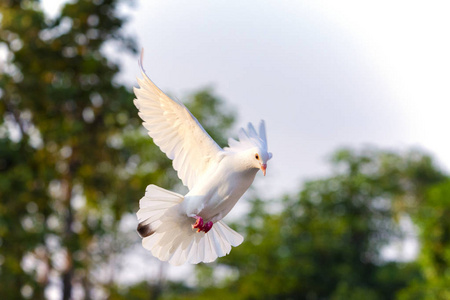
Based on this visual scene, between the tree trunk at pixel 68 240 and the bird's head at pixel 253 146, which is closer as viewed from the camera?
the bird's head at pixel 253 146

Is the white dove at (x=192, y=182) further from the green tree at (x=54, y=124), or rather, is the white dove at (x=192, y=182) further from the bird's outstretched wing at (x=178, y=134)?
the green tree at (x=54, y=124)

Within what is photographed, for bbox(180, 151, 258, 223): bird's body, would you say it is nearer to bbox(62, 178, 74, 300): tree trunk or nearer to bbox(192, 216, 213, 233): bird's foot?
bbox(192, 216, 213, 233): bird's foot

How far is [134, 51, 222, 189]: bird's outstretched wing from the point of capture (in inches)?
150

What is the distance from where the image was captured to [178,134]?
397 cm

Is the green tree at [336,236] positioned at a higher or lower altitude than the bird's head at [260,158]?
higher

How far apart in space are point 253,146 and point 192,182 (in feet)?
1.87

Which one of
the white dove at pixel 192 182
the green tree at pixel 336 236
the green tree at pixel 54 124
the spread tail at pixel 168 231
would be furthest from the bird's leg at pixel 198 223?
the green tree at pixel 336 236

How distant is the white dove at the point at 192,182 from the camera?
3.55 metres

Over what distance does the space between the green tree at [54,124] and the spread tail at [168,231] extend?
10491mm

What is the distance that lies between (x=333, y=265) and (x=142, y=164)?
27.7 feet

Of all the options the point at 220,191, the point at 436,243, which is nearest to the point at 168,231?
the point at 220,191

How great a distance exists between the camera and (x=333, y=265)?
24.8 metres

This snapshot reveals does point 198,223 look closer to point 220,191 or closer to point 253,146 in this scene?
point 220,191

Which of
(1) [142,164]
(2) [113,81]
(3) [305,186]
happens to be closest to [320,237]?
(3) [305,186]
